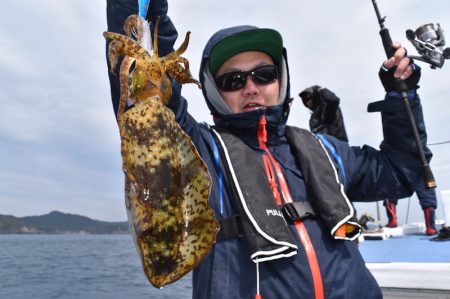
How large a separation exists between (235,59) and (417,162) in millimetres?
1941

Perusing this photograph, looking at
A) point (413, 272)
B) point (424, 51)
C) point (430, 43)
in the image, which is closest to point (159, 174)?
point (424, 51)

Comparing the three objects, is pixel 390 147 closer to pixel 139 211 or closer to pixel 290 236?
pixel 290 236

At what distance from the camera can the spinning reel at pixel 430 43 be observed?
3768 millimetres

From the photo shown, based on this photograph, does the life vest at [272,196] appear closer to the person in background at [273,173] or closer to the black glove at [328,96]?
the person in background at [273,173]

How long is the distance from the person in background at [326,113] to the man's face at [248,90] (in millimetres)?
3844

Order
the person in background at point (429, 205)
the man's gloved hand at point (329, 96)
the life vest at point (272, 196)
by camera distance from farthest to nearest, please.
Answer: the person in background at point (429, 205)
the man's gloved hand at point (329, 96)
the life vest at point (272, 196)

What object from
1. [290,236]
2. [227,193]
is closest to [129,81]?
[227,193]

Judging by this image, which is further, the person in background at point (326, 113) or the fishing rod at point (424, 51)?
the person in background at point (326, 113)

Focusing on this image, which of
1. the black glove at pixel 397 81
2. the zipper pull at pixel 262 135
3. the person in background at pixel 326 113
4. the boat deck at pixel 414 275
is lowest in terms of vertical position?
the boat deck at pixel 414 275

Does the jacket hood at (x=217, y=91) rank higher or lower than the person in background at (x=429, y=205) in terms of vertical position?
higher

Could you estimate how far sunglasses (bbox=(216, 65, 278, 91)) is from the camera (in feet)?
11.0

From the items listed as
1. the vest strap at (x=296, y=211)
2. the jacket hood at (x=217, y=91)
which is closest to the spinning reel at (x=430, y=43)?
the jacket hood at (x=217, y=91)

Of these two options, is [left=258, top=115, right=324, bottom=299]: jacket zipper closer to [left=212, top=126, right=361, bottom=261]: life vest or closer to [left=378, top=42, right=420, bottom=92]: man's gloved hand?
[left=212, top=126, right=361, bottom=261]: life vest

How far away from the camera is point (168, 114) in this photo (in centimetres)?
194
